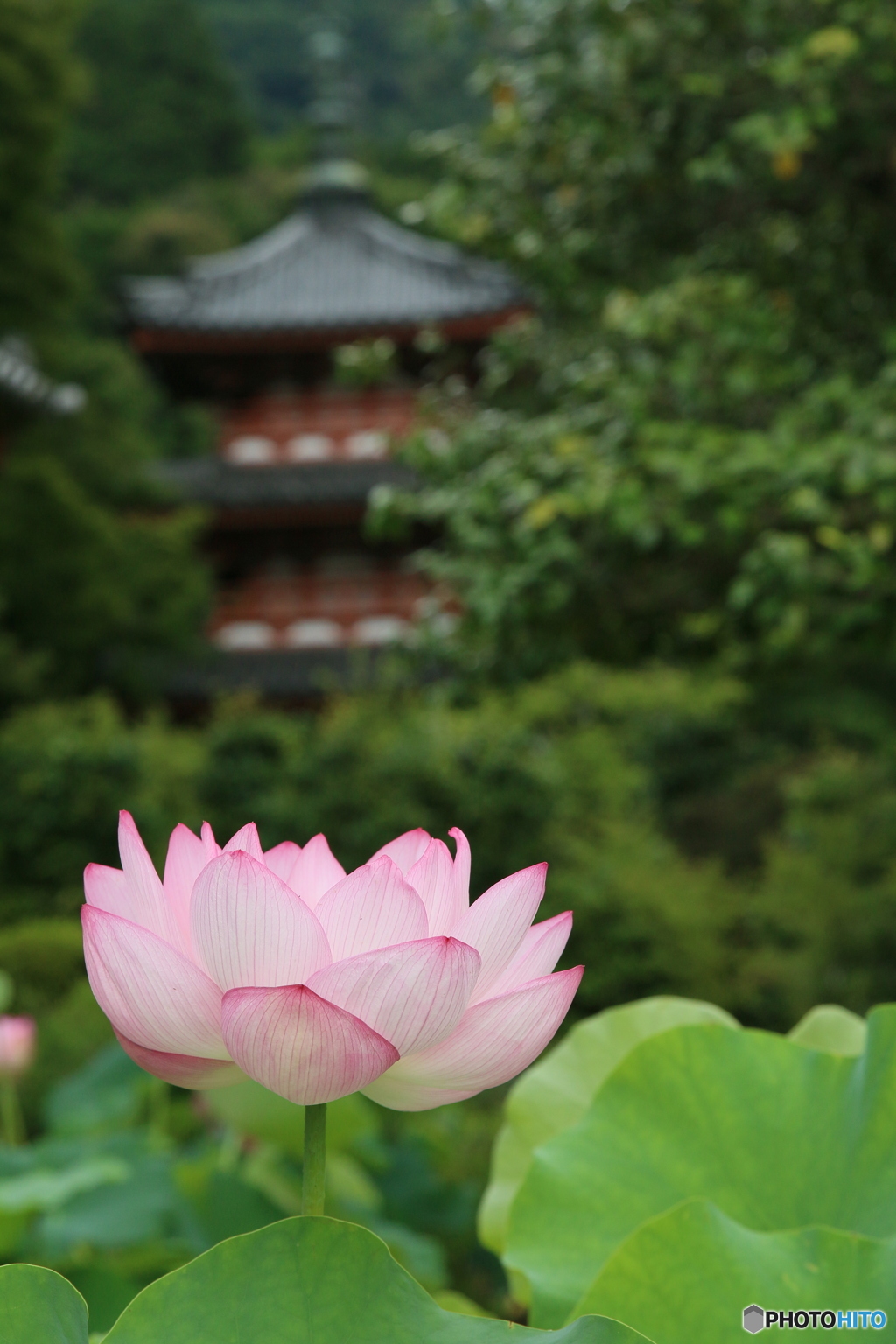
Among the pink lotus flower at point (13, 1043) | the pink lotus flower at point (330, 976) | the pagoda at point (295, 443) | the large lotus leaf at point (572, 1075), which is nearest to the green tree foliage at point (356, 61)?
the pagoda at point (295, 443)

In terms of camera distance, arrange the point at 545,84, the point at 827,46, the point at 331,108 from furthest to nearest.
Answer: the point at 331,108 < the point at 545,84 < the point at 827,46

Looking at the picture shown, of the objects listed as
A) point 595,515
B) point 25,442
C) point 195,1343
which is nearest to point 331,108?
point 25,442

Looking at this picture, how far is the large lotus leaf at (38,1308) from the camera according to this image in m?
0.32

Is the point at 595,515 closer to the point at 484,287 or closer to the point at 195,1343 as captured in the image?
the point at 195,1343

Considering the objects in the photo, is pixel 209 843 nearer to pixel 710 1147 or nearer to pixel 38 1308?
pixel 38 1308

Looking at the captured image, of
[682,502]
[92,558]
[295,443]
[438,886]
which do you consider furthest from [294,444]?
[438,886]

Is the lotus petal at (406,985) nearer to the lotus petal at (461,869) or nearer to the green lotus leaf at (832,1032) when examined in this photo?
the lotus petal at (461,869)

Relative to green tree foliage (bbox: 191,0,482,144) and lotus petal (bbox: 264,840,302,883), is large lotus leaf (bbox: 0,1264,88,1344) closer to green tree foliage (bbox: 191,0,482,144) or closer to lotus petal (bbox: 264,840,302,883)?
lotus petal (bbox: 264,840,302,883)

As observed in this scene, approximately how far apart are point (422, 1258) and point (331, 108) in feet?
38.4

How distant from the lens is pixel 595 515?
8.23 feet

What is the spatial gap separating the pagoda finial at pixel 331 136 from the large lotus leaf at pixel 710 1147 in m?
11.5

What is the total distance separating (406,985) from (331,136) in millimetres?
12455

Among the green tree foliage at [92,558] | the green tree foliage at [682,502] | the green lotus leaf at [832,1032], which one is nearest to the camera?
the green lotus leaf at [832,1032]

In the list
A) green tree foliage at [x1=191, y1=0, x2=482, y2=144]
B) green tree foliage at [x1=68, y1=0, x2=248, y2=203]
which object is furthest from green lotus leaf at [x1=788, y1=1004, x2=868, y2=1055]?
green tree foliage at [x1=191, y1=0, x2=482, y2=144]
